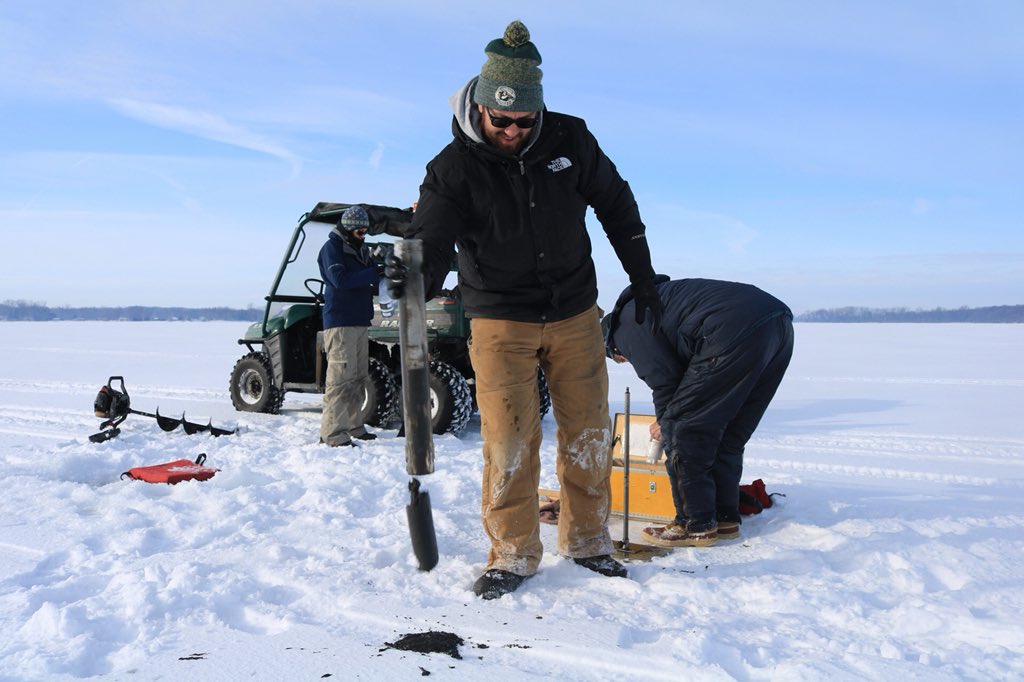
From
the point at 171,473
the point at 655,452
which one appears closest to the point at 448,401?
the point at 171,473

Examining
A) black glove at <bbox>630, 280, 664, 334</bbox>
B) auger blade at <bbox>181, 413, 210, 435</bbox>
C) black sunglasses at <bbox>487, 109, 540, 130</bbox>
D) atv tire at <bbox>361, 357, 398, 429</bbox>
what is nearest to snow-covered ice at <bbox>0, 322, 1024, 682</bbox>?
auger blade at <bbox>181, 413, 210, 435</bbox>

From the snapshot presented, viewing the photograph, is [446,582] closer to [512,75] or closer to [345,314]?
[512,75]

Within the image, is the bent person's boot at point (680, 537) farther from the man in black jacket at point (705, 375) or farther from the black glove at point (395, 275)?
the black glove at point (395, 275)

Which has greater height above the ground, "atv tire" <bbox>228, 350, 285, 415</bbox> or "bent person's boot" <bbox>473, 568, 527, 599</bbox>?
"atv tire" <bbox>228, 350, 285, 415</bbox>

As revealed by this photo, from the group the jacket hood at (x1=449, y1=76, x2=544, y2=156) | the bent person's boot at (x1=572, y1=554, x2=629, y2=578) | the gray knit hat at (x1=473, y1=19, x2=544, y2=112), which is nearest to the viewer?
the gray knit hat at (x1=473, y1=19, x2=544, y2=112)

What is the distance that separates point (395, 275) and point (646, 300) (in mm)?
1155

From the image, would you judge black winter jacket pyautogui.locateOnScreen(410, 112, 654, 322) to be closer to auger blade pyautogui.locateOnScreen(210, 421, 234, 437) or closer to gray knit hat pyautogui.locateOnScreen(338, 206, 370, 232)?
gray knit hat pyautogui.locateOnScreen(338, 206, 370, 232)

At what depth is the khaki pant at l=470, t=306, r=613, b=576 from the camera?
9.62ft

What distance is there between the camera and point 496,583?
2740 millimetres

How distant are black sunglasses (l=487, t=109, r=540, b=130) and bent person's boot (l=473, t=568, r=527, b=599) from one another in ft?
5.19

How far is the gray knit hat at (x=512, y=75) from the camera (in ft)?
8.97

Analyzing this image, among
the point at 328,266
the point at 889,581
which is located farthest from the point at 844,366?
the point at 889,581

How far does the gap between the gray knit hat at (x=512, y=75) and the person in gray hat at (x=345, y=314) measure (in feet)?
11.1

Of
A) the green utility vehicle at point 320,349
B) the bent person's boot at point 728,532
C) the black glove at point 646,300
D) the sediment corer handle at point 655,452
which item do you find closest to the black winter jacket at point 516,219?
the black glove at point 646,300
